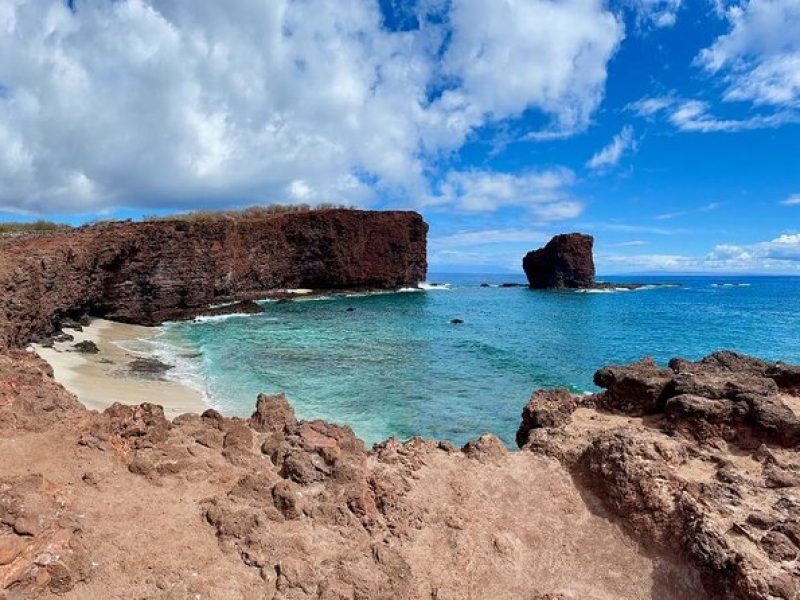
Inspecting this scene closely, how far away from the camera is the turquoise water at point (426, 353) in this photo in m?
18.0

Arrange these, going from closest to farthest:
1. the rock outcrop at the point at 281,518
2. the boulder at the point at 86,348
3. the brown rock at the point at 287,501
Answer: the rock outcrop at the point at 281,518 → the brown rock at the point at 287,501 → the boulder at the point at 86,348

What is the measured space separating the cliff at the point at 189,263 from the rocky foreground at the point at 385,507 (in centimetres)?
1340

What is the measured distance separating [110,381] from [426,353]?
1599 cm

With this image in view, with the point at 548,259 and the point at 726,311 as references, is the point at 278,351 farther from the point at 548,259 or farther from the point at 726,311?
the point at 548,259

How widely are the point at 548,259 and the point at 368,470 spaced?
9985 centimetres

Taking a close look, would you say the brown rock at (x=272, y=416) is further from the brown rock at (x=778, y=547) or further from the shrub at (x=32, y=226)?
the shrub at (x=32, y=226)

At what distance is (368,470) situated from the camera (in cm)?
721

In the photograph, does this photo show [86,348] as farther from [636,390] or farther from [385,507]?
[636,390]

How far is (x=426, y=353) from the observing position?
29.8 metres

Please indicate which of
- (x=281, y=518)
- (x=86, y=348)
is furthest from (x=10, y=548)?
(x=86, y=348)

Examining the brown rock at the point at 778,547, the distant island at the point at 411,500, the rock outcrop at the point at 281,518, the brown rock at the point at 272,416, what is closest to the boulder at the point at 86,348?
the distant island at the point at 411,500

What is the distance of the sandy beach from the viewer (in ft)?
53.4

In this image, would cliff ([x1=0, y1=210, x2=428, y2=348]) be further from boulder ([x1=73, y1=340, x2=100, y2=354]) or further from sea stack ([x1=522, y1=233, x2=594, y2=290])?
sea stack ([x1=522, y1=233, x2=594, y2=290])

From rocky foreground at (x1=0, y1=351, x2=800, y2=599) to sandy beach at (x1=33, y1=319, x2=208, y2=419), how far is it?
811 cm
